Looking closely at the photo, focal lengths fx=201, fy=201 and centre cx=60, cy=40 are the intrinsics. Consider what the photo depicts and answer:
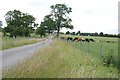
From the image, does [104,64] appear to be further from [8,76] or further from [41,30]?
[41,30]

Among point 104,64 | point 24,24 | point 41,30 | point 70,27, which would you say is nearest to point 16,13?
point 24,24

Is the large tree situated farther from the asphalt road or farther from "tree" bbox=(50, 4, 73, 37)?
the asphalt road

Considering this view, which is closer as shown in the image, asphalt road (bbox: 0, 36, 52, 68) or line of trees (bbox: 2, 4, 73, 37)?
asphalt road (bbox: 0, 36, 52, 68)

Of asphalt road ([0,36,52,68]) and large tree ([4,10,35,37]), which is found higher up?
large tree ([4,10,35,37])

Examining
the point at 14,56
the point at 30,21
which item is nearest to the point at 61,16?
the point at 30,21

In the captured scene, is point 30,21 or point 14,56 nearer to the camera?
point 14,56

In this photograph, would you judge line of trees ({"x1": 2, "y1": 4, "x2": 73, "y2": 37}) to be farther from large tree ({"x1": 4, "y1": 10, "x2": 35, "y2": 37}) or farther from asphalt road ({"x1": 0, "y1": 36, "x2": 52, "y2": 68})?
asphalt road ({"x1": 0, "y1": 36, "x2": 52, "y2": 68})

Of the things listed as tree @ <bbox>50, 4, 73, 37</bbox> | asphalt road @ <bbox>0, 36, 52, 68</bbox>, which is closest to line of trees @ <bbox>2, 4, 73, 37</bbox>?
tree @ <bbox>50, 4, 73, 37</bbox>

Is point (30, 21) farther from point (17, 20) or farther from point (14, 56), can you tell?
point (14, 56)

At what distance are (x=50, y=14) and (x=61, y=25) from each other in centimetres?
671

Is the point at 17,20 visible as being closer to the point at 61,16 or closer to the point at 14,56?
the point at 61,16

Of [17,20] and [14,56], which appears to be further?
[17,20]

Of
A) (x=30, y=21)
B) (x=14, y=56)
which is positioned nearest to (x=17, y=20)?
(x=30, y=21)

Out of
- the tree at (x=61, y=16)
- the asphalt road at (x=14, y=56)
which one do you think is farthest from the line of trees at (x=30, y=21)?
the asphalt road at (x=14, y=56)
